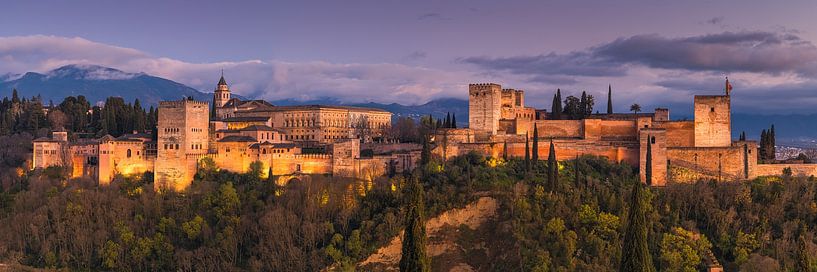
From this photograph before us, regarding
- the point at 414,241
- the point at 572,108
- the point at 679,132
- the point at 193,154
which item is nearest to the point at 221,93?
the point at 193,154

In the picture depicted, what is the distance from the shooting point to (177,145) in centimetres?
4878

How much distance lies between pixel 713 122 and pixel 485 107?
13.9 meters

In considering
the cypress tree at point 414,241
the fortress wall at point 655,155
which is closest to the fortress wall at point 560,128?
the fortress wall at point 655,155

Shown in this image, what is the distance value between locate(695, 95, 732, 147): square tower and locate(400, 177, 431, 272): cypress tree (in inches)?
1049

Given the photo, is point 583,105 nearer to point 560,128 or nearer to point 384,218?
point 560,128

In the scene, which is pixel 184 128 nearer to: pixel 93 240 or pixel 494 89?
pixel 93 240

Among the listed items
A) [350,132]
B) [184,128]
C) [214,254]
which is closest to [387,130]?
[350,132]

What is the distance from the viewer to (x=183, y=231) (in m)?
45.0

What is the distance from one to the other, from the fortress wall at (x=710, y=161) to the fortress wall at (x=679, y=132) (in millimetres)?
1429

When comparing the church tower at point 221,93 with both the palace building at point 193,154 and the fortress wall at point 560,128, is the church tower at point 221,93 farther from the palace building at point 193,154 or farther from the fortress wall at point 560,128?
the fortress wall at point 560,128

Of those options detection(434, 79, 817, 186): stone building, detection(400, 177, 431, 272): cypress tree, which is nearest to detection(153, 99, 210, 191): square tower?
detection(434, 79, 817, 186): stone building

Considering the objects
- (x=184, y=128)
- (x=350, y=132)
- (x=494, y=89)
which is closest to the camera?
A: (x=184, y=128)

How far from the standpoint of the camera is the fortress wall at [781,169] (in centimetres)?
4662

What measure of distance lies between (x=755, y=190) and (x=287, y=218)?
2493 cm
